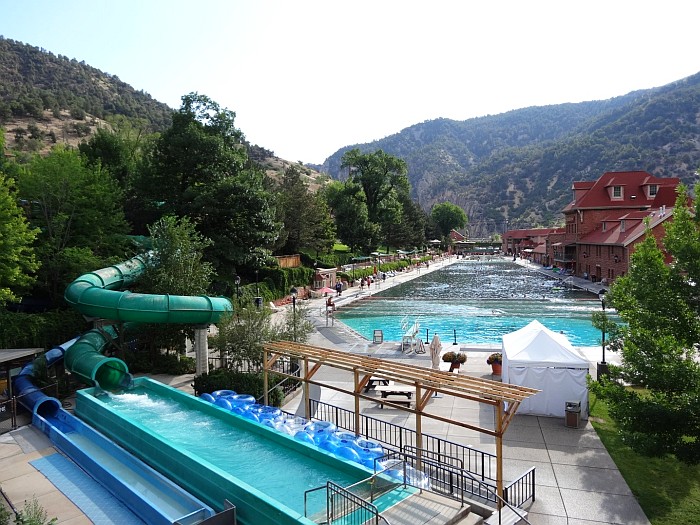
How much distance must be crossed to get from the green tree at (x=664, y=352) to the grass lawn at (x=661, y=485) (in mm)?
900

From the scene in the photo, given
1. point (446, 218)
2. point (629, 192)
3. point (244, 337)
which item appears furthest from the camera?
point (446, 218)

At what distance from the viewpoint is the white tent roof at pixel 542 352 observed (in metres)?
15.1

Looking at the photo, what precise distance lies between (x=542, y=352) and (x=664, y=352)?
227 inches

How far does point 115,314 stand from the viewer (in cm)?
1819

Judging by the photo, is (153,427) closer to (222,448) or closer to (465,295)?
(222,448)

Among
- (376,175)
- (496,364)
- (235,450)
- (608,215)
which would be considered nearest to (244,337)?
(235,450)

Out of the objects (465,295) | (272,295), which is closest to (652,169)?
(465,295)

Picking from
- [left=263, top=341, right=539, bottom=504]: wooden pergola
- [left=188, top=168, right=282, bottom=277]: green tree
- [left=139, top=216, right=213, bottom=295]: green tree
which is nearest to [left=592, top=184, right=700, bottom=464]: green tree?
[left=263, top=341, right=539, bottom=504]: wooden pergola

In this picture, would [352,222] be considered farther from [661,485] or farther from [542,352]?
[661,485]

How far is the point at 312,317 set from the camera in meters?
35.8

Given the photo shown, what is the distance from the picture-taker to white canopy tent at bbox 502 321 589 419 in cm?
1498

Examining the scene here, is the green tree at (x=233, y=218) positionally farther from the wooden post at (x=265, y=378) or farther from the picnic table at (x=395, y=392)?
the picnic table at (x=395, y=392)

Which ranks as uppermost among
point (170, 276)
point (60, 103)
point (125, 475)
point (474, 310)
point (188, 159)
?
point (60, 103)

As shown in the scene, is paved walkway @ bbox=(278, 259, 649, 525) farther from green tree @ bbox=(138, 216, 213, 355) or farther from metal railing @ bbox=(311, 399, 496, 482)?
green tree @ bbox=(138, 216, 213, 355)
